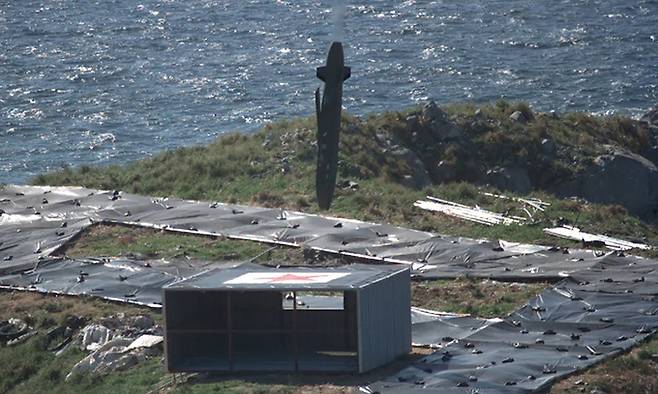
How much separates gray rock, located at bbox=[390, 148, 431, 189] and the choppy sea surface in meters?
14.5

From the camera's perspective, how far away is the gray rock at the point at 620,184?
130 ft

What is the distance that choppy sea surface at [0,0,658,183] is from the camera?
61.6 meters

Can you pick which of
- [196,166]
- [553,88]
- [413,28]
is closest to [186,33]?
[413,28]

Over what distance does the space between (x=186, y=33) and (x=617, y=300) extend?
59.0 m

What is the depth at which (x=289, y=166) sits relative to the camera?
3547 centimetres

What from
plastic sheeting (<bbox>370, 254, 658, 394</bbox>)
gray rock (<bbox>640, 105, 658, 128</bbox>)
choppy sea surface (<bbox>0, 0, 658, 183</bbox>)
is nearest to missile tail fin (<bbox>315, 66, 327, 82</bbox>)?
plastic sheeting (<bbox>370, 254, 658, 394</bbox>)

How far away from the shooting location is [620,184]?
40.1 metres

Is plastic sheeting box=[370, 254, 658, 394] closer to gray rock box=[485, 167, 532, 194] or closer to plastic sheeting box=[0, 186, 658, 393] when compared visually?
plastic sheeting box=[0, 186, 658, 393]

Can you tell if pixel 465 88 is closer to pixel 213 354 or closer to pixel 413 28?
pixel 413 28

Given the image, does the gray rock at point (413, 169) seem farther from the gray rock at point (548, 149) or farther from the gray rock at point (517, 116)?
the gray rock at point (517, 116)

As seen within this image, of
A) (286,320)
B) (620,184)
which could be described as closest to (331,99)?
(286,320)

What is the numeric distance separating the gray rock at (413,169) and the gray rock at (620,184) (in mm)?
3304

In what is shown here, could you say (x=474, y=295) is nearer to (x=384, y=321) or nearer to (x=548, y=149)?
(x=384, y=321)

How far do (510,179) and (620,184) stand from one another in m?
2.87
